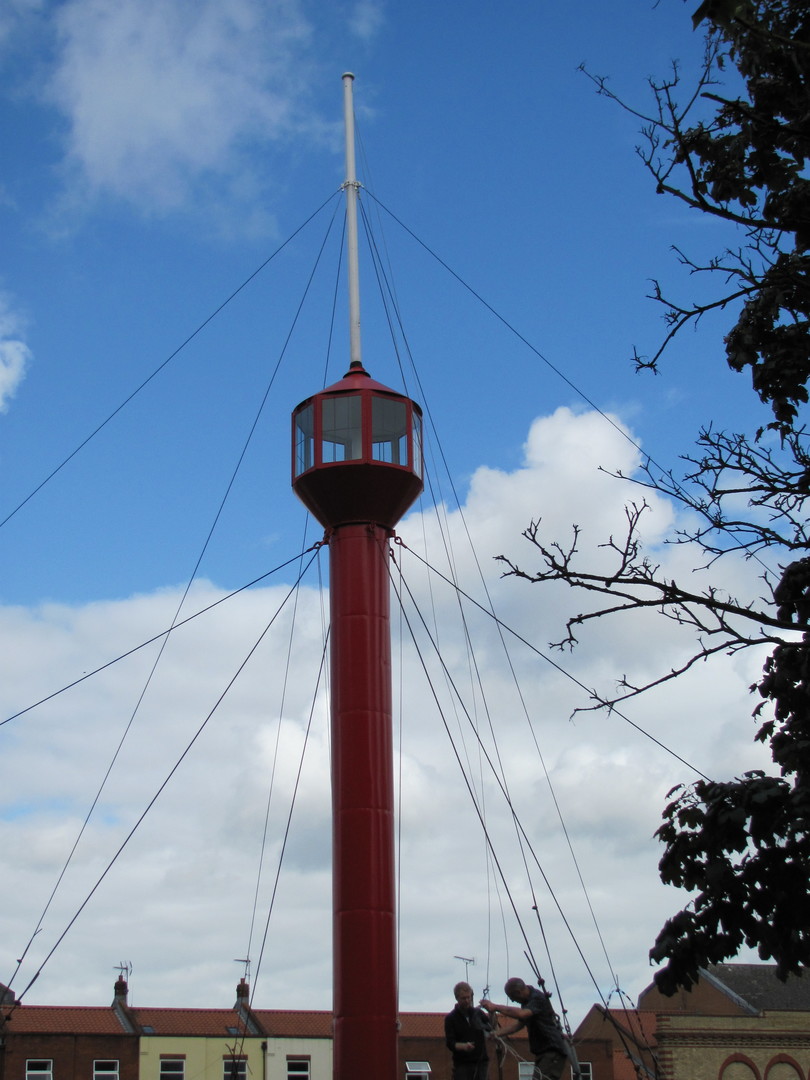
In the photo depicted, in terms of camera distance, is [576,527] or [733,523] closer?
[576,527]

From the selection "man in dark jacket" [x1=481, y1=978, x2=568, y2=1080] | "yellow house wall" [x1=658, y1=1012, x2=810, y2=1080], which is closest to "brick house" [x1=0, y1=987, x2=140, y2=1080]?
"yellow house wall" [x1=658, y1=1012, x2=810, y2=1080]

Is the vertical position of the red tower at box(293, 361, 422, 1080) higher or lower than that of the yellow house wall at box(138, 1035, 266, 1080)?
higher

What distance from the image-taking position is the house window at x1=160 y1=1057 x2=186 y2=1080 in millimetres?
44812

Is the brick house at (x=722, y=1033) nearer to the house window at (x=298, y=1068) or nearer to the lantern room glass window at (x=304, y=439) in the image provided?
the house window at (x=298, y=1068)

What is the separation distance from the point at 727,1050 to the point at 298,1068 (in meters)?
14.9

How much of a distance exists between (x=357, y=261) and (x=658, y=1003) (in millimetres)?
43412

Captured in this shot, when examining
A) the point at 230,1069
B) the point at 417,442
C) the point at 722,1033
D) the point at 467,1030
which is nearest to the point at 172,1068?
the point at 230,1069

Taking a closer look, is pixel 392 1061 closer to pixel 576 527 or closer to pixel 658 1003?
pixel 576 527

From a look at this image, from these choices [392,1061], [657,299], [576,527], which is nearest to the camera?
[576,527]

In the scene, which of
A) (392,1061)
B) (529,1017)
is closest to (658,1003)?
(392,1061)

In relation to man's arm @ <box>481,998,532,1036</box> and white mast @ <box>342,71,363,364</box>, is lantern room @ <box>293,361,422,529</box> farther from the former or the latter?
man's arm @ <box>481,998,532,1036</box>

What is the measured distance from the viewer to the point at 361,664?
20.0m

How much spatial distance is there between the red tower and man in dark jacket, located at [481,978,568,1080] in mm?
6779

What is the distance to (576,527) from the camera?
9867 mm
